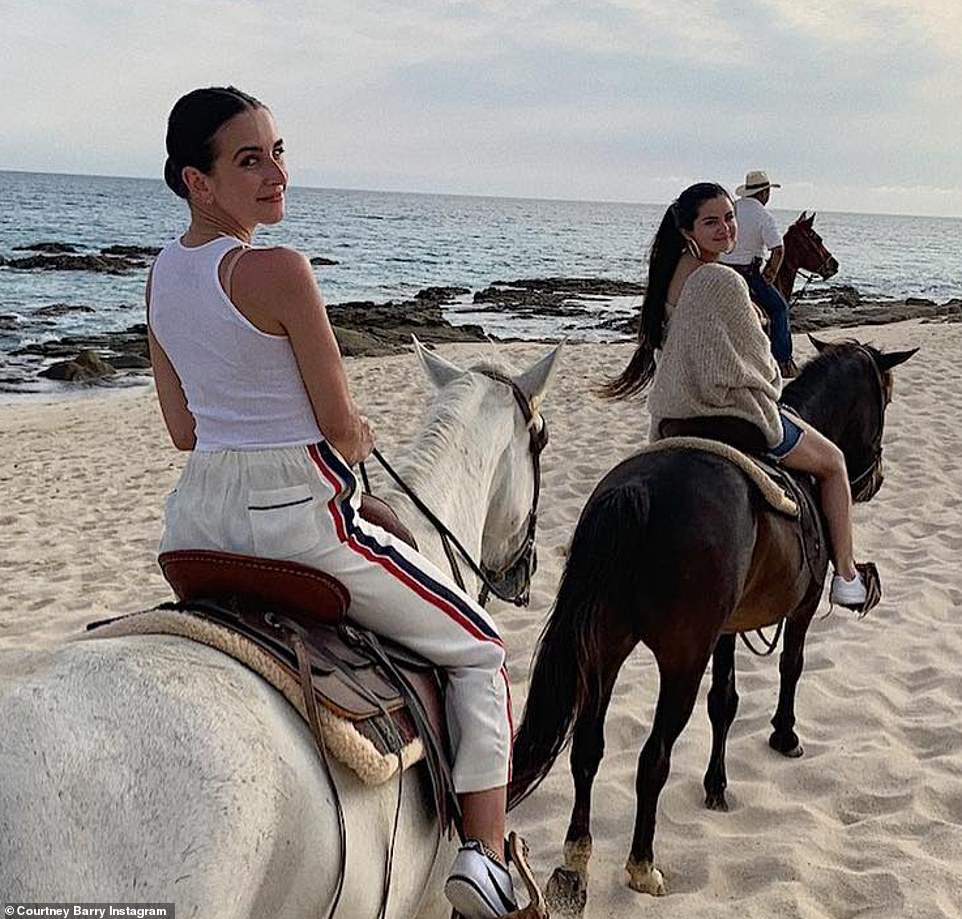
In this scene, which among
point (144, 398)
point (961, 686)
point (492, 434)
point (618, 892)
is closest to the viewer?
point (492, 434)

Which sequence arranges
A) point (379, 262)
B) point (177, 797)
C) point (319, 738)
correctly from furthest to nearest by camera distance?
point (379, 262) < point (319, 738) < point (177, 797)

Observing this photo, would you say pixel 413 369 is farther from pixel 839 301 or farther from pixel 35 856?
pixel 839 301

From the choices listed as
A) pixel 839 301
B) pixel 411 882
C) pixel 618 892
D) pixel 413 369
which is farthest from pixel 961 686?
pixel 839 301

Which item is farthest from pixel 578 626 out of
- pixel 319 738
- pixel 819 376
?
pixel 819 376

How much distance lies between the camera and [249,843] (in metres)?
1.46

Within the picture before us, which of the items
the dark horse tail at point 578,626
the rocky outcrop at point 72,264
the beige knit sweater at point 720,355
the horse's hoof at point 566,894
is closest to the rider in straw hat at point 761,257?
the beige knit sweater at point 720,355

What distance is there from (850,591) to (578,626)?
4.78ft

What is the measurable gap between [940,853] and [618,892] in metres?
1.14

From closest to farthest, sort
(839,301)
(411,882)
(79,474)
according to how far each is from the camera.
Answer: (411,882) < (79,474) < (839,301)

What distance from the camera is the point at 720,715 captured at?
4082 mm

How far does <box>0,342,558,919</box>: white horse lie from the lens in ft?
4.36

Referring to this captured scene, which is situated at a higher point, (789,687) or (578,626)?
(578,626)

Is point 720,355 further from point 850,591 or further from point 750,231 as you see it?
point 750,231

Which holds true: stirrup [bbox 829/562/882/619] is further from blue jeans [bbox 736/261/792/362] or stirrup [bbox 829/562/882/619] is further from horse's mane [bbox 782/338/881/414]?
blue jeans [bbox 736/261/792/362]
